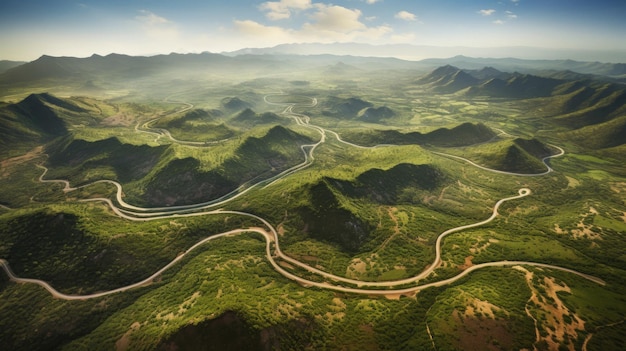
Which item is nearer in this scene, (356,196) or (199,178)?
(356,196)

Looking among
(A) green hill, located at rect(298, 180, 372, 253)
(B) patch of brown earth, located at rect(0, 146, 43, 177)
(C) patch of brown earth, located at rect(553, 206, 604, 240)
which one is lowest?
(C) patch of brown earth, located at rect(553, 206, 604, 240)

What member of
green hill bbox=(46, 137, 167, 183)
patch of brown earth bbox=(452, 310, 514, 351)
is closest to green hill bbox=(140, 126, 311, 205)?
green hill bbox=(46, 137, 167, 183)

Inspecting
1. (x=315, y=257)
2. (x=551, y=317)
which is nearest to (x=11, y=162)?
(x=315, y=257)

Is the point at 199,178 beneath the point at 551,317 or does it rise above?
above

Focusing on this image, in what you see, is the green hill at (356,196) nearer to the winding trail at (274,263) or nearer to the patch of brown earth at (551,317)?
the winding trail at (274,263)

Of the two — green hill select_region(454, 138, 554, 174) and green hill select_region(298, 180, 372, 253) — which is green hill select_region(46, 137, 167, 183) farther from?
green hill select_region(454, 138, 554, 174)

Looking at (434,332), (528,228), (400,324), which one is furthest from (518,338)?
(528,228)

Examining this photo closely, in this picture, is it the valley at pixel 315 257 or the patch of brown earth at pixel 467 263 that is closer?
the valley at pixel 315 257

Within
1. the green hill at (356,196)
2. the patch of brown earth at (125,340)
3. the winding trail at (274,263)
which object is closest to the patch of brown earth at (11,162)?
the winding trail at (274,263)

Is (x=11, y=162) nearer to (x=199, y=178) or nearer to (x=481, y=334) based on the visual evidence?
(x=199, y=178)

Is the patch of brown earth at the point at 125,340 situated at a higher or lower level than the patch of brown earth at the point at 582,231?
lower

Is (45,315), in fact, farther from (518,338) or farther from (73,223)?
(518,338)
